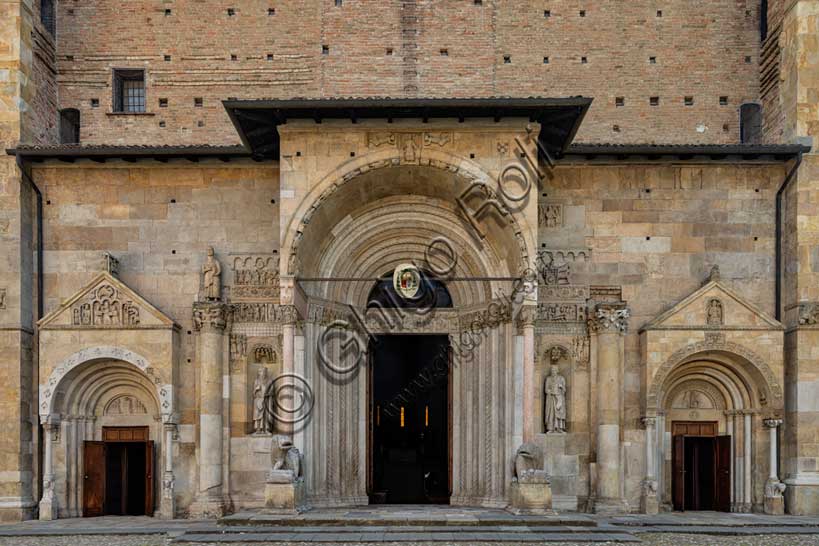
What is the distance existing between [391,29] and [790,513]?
40.2ft

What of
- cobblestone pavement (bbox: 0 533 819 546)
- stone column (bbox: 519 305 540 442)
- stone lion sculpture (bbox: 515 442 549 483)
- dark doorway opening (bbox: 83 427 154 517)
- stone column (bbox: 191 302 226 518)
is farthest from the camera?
dark doorway opening (bbox: 83 427 154 517)

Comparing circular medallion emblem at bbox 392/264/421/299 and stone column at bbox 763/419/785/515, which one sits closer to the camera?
stone column at bbox 763/419/785/515

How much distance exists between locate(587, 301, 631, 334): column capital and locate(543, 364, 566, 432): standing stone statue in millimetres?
1167

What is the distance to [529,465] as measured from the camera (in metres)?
13.7

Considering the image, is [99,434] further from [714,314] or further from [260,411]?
[714,314]

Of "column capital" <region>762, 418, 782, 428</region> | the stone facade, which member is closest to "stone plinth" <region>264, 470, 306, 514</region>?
the stone facade

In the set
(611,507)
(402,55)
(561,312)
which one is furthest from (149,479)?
(402,55)

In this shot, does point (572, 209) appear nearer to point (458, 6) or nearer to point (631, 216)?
point (631, 216)

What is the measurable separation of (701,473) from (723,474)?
1.98 ft

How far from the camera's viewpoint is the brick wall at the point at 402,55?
18.0 metres

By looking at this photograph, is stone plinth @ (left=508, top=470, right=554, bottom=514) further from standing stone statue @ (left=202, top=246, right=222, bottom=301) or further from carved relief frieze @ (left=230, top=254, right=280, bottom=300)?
standing stone statue @ (left=202, top=246, right=222, bottom=301)

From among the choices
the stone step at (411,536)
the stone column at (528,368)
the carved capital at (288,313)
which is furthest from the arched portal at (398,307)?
the stone step at (411,536)

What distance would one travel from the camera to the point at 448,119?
14203mm

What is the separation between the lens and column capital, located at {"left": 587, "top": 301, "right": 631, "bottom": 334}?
47.9 feet
